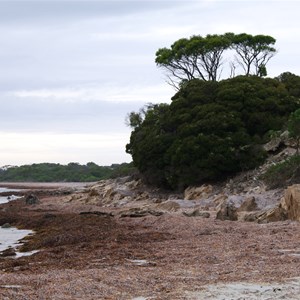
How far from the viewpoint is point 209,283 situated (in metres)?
10.0

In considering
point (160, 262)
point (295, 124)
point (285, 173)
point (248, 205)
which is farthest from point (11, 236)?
point (295, 124)

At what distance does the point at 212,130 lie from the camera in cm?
3816

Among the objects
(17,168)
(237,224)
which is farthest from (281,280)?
(17,168)

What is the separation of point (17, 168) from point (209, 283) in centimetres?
17060

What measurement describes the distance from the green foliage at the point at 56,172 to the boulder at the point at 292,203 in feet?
337

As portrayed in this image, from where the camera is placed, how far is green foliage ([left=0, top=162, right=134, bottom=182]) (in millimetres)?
132625

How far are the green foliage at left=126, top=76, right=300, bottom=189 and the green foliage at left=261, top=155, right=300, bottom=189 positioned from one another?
245 inches

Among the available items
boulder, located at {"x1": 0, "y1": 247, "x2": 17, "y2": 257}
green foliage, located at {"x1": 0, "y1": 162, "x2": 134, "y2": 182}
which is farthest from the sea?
green foliage, located at {"x1": 0, "y1": 162, "x2": 134, "y2": 182}

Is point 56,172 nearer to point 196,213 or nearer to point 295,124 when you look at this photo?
point 295,124

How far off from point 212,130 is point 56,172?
116845mm

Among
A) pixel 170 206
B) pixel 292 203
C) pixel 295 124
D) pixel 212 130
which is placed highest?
pixel 212 130

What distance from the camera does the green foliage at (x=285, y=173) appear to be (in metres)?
29.4

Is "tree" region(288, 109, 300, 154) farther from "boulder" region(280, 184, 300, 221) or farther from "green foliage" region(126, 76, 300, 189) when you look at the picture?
"boulder" region(280, 184, 300, 221)

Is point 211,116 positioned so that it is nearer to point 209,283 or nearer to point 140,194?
point 140,194
